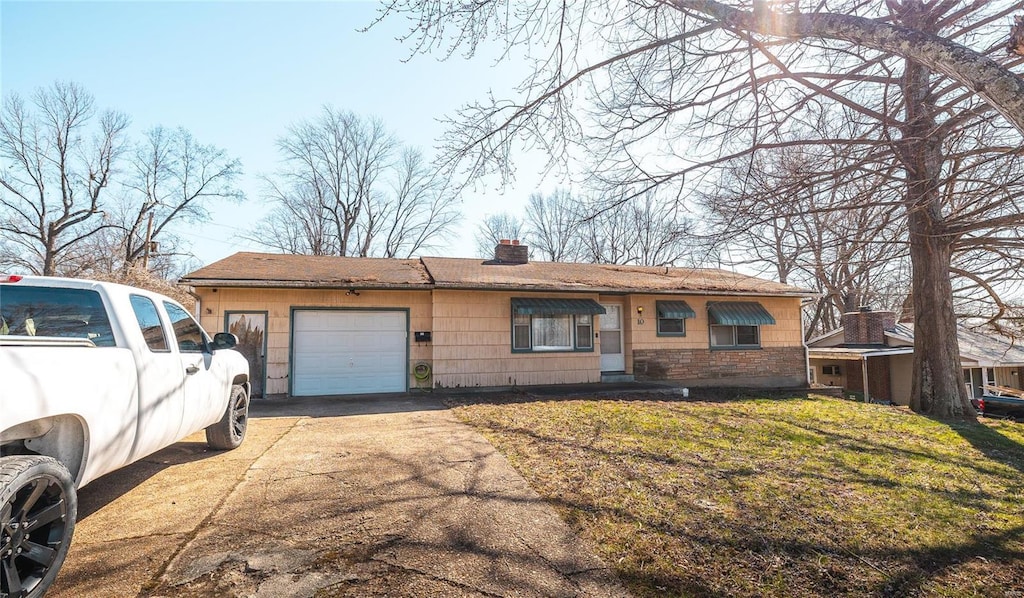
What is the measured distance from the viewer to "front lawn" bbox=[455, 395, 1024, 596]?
2586 millimetres

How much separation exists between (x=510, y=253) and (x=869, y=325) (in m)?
16.1

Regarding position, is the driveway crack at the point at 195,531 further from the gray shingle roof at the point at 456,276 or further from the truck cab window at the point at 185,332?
the gray shingle roof at the point at 456,276

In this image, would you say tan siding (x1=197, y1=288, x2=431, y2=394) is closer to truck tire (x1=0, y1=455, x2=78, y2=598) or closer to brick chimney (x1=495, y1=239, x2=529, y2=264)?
brick chimney (x1=495, y1=239, x2=529, y2=264)

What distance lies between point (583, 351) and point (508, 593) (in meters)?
9.19

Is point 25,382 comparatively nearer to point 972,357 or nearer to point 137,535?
point 137,535

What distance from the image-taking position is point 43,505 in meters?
2.16

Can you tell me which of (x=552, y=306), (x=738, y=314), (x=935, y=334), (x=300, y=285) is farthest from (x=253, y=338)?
(x=935, y=334)

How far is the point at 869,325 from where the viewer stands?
1872cm

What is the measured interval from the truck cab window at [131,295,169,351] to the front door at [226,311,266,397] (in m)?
6.44

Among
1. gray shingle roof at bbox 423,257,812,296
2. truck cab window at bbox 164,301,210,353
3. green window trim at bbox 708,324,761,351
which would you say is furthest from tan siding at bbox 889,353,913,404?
truck cab window at bbox 164,301,210,353

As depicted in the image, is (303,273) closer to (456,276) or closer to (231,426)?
(456,276)

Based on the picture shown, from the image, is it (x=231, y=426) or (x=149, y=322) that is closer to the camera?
(x=149, y=322)

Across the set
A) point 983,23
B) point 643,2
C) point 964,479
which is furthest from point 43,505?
point 983,23

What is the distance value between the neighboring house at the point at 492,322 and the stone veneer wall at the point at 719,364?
0.03 m
